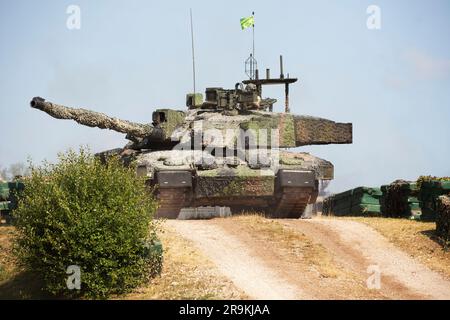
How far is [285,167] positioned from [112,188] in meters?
6.53

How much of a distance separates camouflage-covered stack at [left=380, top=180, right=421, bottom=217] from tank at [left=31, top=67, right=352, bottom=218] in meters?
2.26

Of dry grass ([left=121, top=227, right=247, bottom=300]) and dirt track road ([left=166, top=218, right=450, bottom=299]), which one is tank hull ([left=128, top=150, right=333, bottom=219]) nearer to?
dirt track road ([left=166, top=218, right=450, bottom=299])

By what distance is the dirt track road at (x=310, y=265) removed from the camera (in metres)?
12.0

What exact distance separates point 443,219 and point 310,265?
14.0ft

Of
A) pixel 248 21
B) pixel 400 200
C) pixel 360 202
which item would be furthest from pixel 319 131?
pixel 248 21

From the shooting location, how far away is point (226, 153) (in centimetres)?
1888

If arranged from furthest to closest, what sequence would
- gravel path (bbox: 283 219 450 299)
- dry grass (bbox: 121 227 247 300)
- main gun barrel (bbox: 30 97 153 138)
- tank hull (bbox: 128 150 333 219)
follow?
tank hull (bbox: 128 150 333 219), main gun barrel (bbox: 30 97 153 138), gravel path (bbox: 283 219 450 299), dry grass (bbox: 121 227 247 300)

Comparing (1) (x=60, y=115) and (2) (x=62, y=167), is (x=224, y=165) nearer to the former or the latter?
(1) (x=60, y=115)

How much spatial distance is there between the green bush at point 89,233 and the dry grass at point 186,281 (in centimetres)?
29

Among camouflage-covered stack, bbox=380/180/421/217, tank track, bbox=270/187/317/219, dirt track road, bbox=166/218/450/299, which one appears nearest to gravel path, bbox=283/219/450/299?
dirt track road, bbox=166/218/450/299

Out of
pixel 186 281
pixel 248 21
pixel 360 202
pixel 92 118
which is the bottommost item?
pixel 360 202

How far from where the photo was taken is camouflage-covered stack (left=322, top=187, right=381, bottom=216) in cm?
2270

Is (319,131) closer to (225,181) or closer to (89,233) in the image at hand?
(225,181)

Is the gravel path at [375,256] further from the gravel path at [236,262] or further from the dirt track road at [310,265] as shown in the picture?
the gravel path at [236,262]
